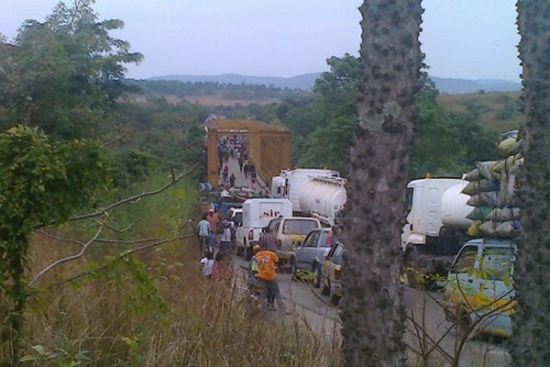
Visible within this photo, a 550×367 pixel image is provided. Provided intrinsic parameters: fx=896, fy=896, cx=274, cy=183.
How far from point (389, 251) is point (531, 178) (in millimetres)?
1563

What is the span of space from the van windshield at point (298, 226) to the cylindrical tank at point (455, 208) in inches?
239

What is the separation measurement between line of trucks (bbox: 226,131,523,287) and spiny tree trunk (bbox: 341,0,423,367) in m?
2.17

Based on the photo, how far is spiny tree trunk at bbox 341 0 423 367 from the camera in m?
4.29

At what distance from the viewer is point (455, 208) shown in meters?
21.7

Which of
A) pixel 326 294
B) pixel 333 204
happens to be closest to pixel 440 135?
pixel 333 204

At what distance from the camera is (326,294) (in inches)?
500

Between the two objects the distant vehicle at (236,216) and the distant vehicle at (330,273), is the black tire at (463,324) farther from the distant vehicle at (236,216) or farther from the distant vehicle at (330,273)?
the distant vehicle at (236,216)

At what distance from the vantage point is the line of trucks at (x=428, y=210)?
45.3 feet

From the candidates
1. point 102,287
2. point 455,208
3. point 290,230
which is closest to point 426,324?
point 102,287

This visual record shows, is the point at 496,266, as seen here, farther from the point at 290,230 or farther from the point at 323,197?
the point at 323,197

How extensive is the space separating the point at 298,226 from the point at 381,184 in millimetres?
23492

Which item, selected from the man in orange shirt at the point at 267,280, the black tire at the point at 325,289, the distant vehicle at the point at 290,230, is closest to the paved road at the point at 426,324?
the man in orange shirt at the point at 267,280

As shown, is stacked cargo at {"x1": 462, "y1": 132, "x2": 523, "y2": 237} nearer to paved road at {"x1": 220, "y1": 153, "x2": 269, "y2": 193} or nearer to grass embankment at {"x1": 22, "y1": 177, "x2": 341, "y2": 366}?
grass embankment at {"x1": 22, "y1": 177, "x2": 341, "y2": 366}

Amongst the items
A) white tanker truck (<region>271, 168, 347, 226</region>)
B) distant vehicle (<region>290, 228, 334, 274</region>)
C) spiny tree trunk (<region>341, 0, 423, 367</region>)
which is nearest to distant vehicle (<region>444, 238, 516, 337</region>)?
spiny tree trunk (<region>341, 0, 423, 367</region>)
